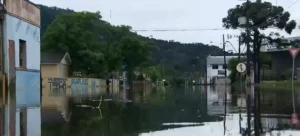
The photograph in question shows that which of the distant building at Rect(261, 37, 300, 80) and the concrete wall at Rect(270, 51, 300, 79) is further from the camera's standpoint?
the concrete wall at Rect(270, 51, 300, 79)

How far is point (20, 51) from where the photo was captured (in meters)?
34.2

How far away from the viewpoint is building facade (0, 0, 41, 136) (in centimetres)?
2811

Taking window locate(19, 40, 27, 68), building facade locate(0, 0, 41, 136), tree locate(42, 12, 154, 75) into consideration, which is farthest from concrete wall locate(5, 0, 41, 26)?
tree locate(42, 12, 154, 75)

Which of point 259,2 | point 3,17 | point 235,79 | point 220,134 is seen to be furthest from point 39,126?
point 235,79

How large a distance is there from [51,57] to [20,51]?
30.9 metres

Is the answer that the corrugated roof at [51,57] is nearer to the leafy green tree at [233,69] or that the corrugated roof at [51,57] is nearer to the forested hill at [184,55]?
the leafy green tree at [233,69]

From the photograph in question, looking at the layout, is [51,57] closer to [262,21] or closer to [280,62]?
[262,21]

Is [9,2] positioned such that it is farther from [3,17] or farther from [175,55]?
[175,55]

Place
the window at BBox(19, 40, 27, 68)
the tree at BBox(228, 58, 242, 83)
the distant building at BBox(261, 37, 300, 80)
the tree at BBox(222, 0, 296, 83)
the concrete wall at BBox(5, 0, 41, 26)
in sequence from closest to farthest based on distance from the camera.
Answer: the concrete wall at BBox(5, 0, 41, 26), the window at BBox(19, 40, 27, 68), the tree at BBox(222, 0, 296, 83), the distant building at BBox(261, 37, 300, 80), the tree at BBox(228, 58, 242, 83)

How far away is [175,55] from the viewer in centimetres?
16612

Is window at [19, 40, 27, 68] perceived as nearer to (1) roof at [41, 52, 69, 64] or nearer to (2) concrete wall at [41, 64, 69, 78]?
(1) roof at [41, 52, 69, 64]

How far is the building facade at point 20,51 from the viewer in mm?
28109

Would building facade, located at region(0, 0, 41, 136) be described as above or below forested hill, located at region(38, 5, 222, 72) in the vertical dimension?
below

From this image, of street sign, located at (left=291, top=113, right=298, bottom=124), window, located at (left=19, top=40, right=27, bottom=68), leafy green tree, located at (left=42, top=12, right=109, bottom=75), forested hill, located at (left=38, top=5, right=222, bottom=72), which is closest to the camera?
street sign, located at (left=291, top=113, right=298, bottom=124)
